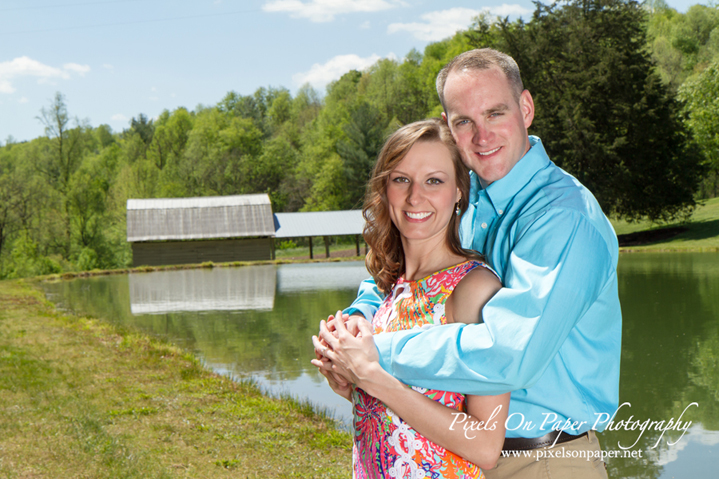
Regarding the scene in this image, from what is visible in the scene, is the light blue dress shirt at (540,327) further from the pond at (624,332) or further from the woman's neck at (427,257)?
the pond at (624,332)

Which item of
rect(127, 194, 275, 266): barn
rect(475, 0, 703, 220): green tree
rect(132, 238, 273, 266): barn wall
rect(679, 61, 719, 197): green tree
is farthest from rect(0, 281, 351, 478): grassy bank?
rect(679, 61, 719, 197): green tree

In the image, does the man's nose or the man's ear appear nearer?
the man's nose

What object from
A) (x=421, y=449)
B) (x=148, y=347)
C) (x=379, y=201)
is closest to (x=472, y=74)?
(x=379, y=201)

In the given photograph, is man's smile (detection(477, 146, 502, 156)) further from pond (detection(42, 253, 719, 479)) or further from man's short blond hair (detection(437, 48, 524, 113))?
pond (detection(42, 253, 719, 479))

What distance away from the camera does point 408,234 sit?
2.18 metres

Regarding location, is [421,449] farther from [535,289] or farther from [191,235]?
[191,235]

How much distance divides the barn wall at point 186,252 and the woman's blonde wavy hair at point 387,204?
39623 mm

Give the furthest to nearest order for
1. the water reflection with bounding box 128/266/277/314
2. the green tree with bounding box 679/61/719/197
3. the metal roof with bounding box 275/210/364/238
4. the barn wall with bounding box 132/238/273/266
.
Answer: the metal roof with bounding box 275/210/364/238, the barn wall with bounding box 132/238/273/266, the green tree with bounding box 679/61/719/197, the water reflection with bounding box 128/266/277/314

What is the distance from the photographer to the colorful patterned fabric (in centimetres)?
198

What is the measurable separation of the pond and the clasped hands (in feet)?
15.1


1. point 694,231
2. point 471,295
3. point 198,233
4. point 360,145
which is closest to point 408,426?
point 471,295

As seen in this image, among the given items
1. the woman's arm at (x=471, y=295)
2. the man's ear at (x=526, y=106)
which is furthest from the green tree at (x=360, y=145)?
the woman's arm at (x=471, y=295)

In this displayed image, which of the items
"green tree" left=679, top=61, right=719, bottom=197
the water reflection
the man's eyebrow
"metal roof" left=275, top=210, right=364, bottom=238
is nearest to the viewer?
the man's eyebrow

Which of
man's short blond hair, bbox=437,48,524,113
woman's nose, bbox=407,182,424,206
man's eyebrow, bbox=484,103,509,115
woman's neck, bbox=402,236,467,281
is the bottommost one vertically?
woman's neck, bbox=402,236,467,281
